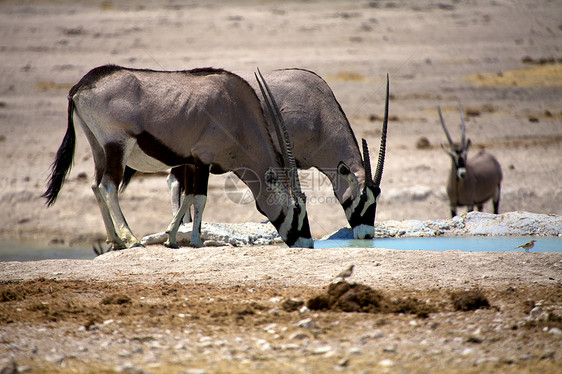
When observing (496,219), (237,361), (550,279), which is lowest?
(496,219)

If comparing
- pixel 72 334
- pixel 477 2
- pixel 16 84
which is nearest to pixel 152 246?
pixel 72 334

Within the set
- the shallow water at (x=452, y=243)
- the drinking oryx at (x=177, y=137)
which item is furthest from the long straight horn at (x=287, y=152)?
the shallow water at (x=452, y=243)

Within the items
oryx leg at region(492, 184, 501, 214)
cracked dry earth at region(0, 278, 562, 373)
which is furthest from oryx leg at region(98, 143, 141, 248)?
oryx leg at region(492, 184, 501, 214)

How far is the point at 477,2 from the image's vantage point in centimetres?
3177

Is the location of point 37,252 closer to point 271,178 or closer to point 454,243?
point 271,178

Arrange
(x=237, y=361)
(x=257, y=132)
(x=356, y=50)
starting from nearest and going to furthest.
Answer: (x=237, y=361) → (x=257, y=132) → (x=356, y=50)

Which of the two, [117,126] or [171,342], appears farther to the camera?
[117,126]

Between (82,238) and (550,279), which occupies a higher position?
(550,279)

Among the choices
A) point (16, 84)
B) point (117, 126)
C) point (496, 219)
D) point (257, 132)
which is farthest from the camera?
point (16, 84)

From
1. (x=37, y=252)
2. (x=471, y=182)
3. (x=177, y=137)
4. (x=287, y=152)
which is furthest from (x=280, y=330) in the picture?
(x=471, y=182)

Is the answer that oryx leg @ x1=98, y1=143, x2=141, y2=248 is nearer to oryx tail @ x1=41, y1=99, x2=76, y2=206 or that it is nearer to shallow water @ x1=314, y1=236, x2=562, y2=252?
oryx tail @ x1=41, y1=99, x2=76, y2=206

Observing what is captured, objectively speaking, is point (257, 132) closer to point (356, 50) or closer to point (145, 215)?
point (145, 215)

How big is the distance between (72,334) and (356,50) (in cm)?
2190

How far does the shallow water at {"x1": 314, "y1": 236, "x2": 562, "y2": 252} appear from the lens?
7805 mm
